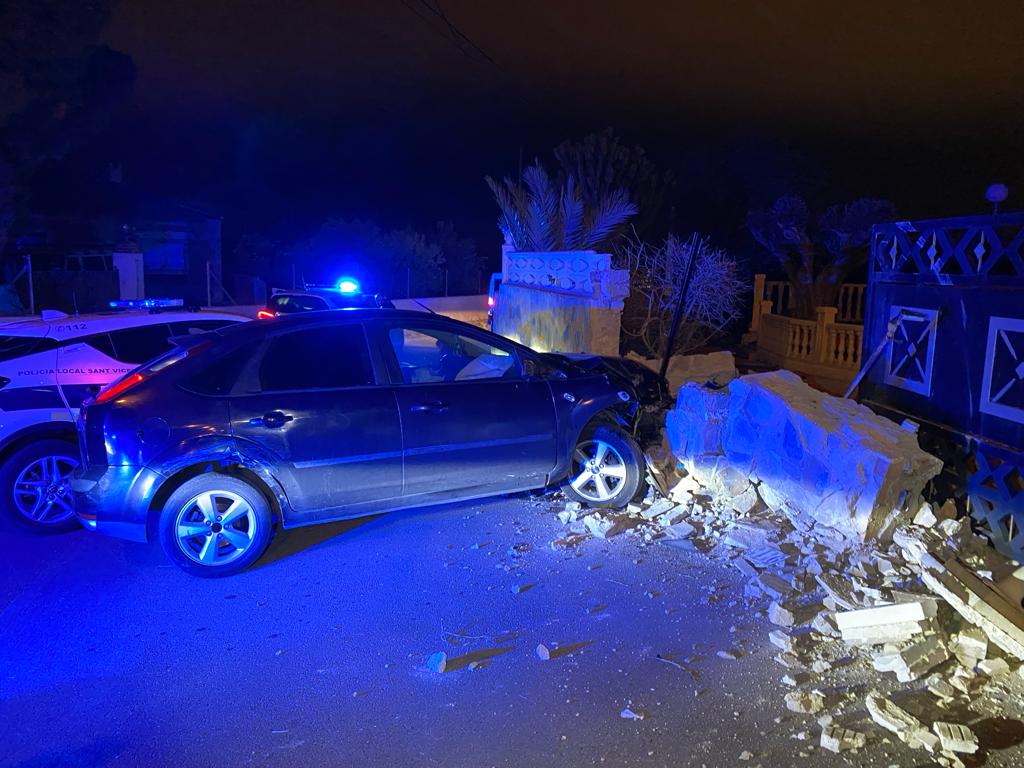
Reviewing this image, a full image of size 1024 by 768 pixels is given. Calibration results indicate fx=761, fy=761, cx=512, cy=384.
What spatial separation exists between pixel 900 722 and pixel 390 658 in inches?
98.4

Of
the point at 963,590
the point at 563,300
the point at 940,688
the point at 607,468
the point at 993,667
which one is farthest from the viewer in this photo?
the point at 563,300

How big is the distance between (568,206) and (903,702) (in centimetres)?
1291

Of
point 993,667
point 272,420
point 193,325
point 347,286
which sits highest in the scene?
point 347,286

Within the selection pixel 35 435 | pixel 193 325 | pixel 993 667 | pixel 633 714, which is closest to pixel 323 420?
pixel 193 325

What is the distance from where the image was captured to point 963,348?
18.9ft

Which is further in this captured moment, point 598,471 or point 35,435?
point 598,471

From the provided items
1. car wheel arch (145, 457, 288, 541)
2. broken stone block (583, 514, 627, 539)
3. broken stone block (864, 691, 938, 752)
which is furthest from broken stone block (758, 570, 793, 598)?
car wheel arch (145, 457, 288, 541)

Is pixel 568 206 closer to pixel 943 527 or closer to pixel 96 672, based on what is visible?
pixel 943 527

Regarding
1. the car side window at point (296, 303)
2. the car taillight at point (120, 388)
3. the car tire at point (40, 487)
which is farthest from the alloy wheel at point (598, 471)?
the car side window at point (296, 303)

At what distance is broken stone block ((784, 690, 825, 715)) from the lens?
140 inches

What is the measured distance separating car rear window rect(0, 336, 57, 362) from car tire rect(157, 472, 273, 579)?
2030 mm

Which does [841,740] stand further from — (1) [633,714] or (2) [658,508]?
(2) [658,508]

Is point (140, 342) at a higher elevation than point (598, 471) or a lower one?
higher

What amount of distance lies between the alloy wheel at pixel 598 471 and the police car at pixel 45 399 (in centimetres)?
342
